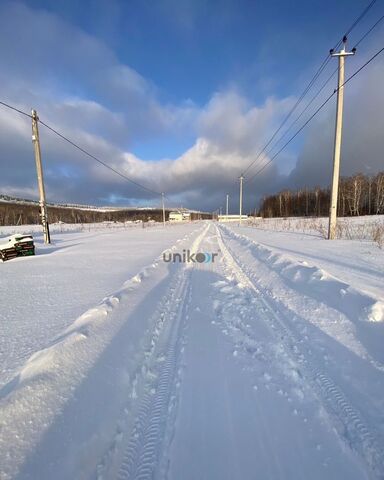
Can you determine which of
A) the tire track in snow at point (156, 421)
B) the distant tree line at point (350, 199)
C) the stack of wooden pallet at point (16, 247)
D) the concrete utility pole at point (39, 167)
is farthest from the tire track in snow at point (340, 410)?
the distant tree line at point (350, 199)

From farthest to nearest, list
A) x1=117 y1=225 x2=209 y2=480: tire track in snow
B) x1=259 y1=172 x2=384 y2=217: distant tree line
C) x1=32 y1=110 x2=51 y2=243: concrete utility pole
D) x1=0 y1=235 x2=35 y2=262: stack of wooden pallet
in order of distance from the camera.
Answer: x1=259 y1=172 x2=384 y2=217: distant tree line < x1=32 y1=110 x2=51 y2=243: concrete utility pole < x1=0 y1=235 x2=35 y2=262: stack of wooden pallet < x1=117 y1=225 x2=209 y2=480: tire track in snow

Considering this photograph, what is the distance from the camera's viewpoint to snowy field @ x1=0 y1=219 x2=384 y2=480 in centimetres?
171

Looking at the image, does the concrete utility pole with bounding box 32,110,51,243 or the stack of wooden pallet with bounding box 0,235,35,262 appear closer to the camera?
the stack of wooden pallet with bounding box 0,235,35,262

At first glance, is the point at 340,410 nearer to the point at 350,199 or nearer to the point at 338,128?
the point at 338,128

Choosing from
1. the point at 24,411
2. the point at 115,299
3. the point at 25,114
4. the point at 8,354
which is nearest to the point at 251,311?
the point at 115,299

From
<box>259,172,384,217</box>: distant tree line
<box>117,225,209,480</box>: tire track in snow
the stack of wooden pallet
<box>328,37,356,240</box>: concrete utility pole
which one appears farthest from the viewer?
<box>259,172,384,217</box>: distant tree line

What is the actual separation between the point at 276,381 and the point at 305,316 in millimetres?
1951

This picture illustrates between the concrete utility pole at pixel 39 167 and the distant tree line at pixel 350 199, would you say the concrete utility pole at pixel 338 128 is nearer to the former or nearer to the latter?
the concrete utility pole at pixel 39 167

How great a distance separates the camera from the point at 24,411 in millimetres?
2029

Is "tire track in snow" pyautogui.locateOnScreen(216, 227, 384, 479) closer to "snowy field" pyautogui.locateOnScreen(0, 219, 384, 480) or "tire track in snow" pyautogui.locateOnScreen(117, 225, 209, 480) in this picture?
"snowy field" pyautogui.locateOnScreen(0, 219, 384, 480)

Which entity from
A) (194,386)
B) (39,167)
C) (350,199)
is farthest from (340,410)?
(350,199)

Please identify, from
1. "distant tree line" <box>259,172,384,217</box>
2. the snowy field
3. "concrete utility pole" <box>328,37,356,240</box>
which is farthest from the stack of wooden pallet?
"distant tree line" <box>259,172,384,217</box>

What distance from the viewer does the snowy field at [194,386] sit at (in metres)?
1.71

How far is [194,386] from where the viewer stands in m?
2.45
